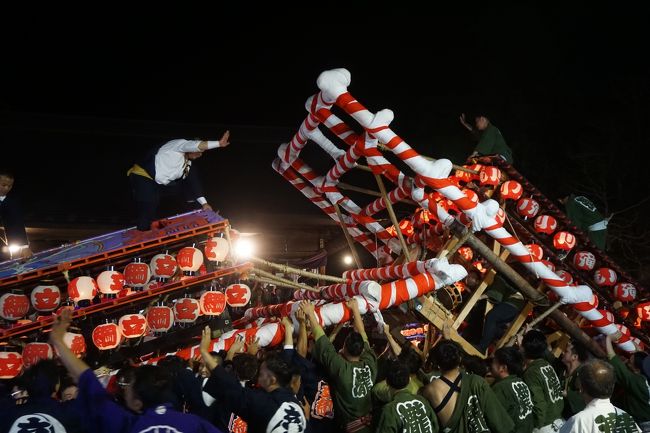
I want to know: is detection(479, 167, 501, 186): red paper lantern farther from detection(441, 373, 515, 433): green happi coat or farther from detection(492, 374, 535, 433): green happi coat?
detection(441, 373, 515, 433): green happi coat

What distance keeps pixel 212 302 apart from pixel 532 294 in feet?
14.0

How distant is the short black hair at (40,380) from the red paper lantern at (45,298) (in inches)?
108

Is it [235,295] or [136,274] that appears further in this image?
[235,295]

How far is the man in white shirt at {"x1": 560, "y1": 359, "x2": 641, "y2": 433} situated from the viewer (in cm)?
416

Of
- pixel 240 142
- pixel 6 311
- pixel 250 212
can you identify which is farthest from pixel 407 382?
pixel 240 142

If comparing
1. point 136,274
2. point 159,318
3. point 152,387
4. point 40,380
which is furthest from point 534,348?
point 136,274

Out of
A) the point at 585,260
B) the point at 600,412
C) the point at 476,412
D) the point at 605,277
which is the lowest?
the point at 600,412

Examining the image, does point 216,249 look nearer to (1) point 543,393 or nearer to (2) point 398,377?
(2) point 398,377

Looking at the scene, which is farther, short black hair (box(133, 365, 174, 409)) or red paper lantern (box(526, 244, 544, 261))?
red paper lantern (box(526, 244, 544, 261))

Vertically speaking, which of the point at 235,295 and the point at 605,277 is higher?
the point at 235,295

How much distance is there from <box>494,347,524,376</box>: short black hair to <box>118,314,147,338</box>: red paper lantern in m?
4.29

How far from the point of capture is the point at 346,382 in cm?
557

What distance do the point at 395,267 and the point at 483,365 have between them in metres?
2.32

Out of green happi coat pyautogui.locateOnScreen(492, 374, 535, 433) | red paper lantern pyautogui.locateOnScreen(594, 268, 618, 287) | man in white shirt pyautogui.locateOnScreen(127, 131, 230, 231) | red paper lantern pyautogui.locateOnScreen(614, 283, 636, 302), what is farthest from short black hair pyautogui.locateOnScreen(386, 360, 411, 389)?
red paper lantern pyautogui.locateOnScreen(614, 283, 636, 302)
